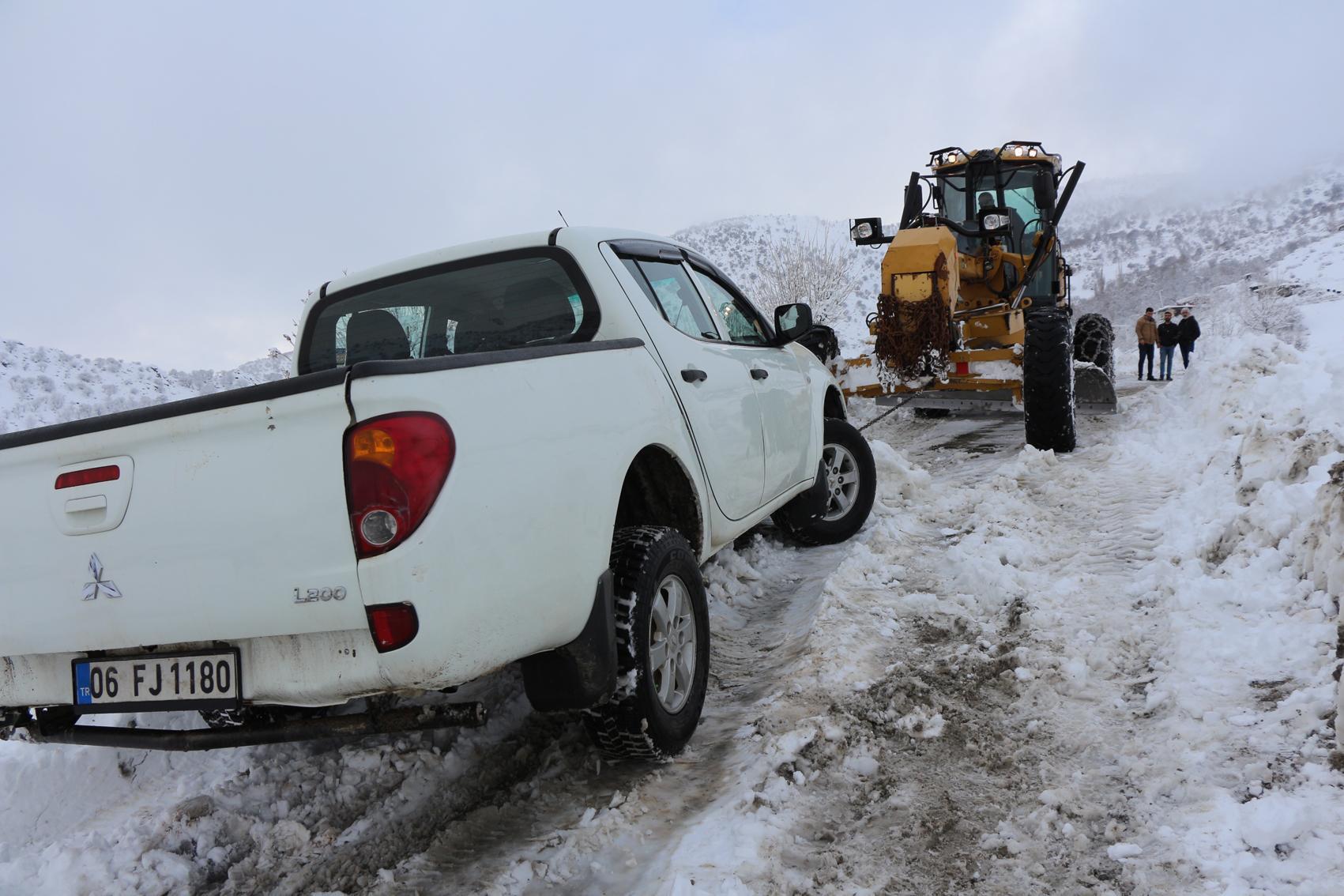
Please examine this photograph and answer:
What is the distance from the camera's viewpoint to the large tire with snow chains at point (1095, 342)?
10258 mm

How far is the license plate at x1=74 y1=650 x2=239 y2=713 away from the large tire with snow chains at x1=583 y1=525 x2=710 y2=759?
1.13 m

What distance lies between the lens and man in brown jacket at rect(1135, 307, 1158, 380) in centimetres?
1585

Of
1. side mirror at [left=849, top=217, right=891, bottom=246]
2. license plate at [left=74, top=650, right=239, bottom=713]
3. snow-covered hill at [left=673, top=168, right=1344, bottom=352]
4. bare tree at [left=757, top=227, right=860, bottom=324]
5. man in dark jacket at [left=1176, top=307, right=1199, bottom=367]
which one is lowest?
license plate at [left=74, top=650, right=239, bottom=713]

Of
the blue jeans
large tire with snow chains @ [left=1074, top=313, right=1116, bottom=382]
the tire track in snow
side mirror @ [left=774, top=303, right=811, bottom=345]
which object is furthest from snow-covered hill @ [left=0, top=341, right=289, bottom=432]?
the blue jeans

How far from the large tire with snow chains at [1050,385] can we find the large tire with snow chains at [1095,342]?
11.5ft

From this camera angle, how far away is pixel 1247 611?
338 centimetres

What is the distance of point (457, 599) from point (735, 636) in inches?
95.7

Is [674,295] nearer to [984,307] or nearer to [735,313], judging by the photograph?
[735,313]

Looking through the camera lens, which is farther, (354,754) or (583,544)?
(354,754)

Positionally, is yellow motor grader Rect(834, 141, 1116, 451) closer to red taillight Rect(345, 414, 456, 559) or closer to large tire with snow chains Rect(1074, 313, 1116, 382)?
large tire with snow chains Rect(1074, 313, 1116, 382)

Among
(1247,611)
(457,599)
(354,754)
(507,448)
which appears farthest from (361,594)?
(1247,611)

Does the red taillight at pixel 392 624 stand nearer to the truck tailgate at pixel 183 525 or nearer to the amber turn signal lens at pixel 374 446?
the truck tailgate at pixel 183 525

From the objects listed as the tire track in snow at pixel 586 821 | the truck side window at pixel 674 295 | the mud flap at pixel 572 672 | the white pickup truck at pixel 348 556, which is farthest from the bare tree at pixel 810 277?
the mud flap at pixel 572 672

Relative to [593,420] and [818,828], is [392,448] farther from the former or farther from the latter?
[818,828]
